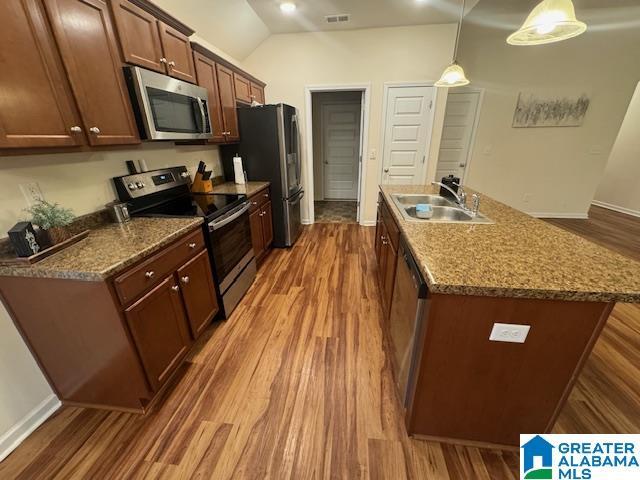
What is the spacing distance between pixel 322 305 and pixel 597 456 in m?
1.73

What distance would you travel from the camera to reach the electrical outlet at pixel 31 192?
4.20ft

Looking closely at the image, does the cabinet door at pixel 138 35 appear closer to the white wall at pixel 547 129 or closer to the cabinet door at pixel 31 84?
the cabinet door at pixel 31 84

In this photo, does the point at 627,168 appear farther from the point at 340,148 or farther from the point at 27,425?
the point at 27,425

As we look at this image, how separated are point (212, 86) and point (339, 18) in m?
1.94

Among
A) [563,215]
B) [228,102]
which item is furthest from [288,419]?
[563,215]

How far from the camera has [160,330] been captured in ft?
4.65

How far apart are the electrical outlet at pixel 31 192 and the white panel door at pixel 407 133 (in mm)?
3797

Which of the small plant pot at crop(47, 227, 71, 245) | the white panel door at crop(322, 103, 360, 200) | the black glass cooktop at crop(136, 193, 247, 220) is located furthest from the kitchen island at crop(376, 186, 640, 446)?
the white panel door at crop(322, 103, 360, 200)

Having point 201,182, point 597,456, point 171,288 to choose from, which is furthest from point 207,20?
point 597,456

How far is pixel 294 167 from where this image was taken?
11.2 ft

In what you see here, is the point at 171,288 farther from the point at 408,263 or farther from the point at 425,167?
the point at 425,167

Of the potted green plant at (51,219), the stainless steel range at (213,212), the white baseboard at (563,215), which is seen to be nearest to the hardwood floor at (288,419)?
the stainless steel range at (213,212)

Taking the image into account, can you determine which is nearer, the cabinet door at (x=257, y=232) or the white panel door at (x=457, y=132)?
the cabinet door at (x=257, y=232)

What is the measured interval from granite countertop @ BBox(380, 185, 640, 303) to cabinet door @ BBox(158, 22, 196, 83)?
2052mm
